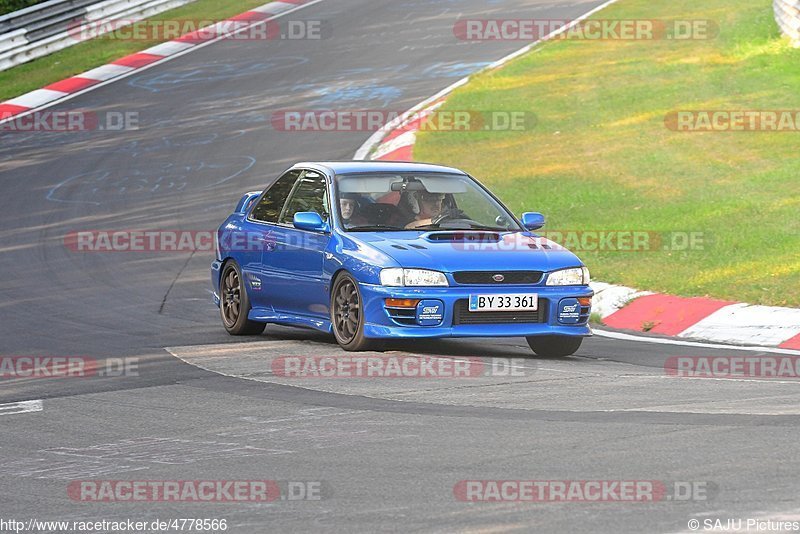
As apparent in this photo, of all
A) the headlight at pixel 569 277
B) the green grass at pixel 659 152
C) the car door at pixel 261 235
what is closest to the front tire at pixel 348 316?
the car door at pixel 261 235

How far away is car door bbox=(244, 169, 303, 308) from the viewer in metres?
12.3

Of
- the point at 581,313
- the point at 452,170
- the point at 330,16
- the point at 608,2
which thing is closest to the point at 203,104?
the point at 330,16

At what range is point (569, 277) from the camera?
10.8 metres

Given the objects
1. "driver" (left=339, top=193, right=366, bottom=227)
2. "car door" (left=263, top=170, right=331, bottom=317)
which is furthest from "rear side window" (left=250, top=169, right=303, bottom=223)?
"driver" (left=339, top=193, right=366, bottom=227)

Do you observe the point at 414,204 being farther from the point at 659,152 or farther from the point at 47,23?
the point at 47,23

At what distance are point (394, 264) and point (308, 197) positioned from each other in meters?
1.84

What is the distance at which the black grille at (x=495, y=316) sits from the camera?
10.5 meters

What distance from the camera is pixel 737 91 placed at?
2400 cm

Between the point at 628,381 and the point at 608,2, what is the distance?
2702 centimetres

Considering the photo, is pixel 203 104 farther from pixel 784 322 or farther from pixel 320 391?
pixel 320 391

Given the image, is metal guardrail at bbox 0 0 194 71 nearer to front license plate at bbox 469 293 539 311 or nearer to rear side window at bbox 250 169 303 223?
rear side window at bbox 250 169 303 223

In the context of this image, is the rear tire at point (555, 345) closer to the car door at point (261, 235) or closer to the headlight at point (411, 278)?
the headlight at point (411, 278)

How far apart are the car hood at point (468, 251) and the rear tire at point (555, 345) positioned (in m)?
0.59

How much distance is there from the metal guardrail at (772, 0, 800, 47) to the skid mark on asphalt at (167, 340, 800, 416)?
17.4m
